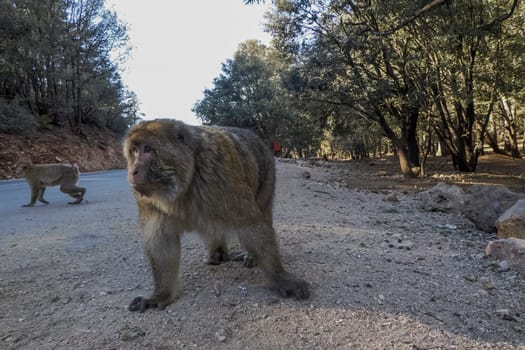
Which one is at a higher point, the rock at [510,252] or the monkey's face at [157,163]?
the monkey's face at [157,163]

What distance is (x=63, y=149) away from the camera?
21.7 metres

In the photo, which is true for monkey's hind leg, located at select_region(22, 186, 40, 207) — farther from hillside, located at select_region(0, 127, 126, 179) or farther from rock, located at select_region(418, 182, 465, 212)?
rock, located at select_region(418, 182, 465, 212)

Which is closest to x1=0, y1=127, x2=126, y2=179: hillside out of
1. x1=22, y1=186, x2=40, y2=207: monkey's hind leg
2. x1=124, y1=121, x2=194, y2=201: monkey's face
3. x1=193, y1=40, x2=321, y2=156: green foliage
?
x1=22, y1=186, x2=40, y2=207: monkey's hind leg

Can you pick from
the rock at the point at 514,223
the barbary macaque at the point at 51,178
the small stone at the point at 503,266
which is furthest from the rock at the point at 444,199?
the barbary macaque at the point at 51,178

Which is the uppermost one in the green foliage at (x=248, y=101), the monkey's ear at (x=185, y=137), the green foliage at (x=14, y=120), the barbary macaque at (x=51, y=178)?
the green foliage at (x=248, y=101)

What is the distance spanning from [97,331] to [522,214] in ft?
15.9

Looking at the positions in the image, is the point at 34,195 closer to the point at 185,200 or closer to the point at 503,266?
the point at 185,200

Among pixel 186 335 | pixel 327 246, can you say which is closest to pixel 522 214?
pixel 327 246

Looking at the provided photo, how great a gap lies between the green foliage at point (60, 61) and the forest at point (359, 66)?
66 millimetres

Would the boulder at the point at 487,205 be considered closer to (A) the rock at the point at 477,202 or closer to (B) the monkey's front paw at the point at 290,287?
(A) the rock at the point at 477,202

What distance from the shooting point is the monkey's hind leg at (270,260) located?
112 inches

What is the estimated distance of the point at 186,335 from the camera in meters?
2.54

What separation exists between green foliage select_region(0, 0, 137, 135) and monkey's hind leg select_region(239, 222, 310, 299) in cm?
2097

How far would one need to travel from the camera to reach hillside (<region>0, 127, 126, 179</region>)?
18141 mm
